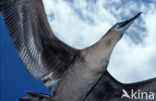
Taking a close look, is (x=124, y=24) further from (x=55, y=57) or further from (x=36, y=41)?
(x=36, y=41)

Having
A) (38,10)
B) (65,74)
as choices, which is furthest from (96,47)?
(38,10)

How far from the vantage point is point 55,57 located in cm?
634

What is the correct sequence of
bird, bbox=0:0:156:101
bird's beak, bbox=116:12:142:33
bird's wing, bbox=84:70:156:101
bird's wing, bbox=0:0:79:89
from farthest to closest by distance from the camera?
bird's wing, bbox=84:70:156:101 < bird's wing, bbox=0:0:79:89 < bird's beak, bbox=116:12:142:33 < bird, bbox=0:0:156:101

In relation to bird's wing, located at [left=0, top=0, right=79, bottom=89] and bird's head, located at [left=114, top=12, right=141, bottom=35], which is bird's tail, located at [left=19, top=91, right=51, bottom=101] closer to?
bird's wing, located at [left=0, top=0, right=79, bottom=89]

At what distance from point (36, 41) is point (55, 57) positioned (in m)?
0.74

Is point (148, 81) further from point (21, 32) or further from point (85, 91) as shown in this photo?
point (21, 32)

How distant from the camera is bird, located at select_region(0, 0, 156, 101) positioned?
559 cm

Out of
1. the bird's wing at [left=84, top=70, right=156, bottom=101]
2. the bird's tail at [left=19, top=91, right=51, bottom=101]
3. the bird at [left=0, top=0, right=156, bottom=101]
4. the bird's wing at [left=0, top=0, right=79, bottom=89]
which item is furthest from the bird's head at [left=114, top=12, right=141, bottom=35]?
the bird's tail at [left=19, top=91, right=51, bottom=101]

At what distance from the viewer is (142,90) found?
685cm

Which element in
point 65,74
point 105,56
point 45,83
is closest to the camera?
point 105,56

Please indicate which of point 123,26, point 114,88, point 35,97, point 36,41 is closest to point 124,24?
point 123,26

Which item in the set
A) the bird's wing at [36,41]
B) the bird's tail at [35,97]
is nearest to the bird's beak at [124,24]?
the bird's wing at [36,41]

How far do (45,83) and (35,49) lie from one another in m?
1.04

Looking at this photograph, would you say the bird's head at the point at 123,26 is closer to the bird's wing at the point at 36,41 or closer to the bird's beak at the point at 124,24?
the bird's beak at the point at 124,24
